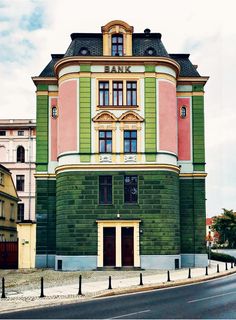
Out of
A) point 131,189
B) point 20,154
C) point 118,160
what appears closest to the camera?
point 131,189

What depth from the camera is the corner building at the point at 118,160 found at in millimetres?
38281

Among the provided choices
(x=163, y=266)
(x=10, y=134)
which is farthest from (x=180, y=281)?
(x=10, y=134)

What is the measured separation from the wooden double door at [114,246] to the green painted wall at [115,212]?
2.38 ft

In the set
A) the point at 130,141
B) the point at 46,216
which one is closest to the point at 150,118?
the point at 130,141

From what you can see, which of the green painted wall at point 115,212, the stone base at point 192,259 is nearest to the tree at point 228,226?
the stone base at point 192,259

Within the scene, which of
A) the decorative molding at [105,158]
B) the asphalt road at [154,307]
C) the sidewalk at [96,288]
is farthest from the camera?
the decorative molding at [105,158]

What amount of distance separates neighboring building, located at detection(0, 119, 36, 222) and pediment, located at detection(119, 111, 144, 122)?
39.9 m

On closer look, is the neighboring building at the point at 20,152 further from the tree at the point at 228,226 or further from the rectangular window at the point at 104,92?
the tree at the point at 228,226

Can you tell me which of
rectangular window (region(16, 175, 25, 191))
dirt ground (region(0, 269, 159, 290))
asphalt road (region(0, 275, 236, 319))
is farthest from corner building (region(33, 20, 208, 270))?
rectangular window (region(16, 175, 25, 191))

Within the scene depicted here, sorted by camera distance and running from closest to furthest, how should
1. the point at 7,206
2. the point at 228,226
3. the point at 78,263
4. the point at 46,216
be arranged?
the point at 78,263
the point at 46,216
the point at 7,206
the point at 228,226

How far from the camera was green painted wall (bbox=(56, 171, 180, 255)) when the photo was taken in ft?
125

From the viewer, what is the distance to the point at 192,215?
41.7m

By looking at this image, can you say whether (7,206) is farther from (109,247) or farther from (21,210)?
(109,247)

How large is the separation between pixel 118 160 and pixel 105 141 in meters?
1.73
